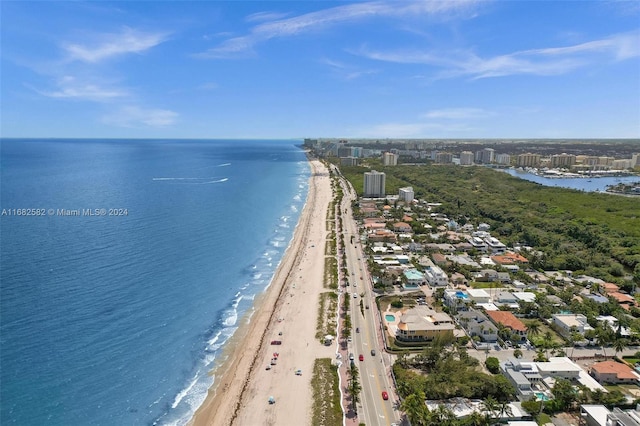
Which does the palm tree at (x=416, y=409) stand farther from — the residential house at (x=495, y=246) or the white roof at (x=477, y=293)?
the residential house at (x=495, y=246)

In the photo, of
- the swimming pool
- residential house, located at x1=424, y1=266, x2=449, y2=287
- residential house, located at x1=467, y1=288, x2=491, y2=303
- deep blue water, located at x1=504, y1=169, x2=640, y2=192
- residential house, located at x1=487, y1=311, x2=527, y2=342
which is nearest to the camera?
the swimming pool

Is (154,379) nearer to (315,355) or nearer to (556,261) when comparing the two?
(315,355)

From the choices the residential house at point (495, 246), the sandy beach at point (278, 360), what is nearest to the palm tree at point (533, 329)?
the sandy beach at point (278, 360)

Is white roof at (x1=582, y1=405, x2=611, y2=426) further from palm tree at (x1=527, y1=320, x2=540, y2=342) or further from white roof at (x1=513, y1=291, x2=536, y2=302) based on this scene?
white roof at (x1=513, y1=291, x2=536, y2=302)

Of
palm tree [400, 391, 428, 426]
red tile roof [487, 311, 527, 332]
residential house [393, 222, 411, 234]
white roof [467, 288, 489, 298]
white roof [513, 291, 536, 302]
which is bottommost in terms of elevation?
white roof [513, 291, 536, 302]

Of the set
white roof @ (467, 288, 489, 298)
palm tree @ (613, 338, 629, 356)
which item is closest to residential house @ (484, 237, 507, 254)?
white roof @ (467, 288, 489, 298)

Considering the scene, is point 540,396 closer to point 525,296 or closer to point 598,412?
point 598,412
